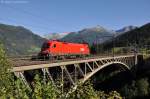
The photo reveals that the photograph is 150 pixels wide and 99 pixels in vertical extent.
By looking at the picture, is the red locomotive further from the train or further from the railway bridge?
the railway bridge

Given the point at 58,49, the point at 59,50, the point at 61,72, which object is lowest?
the point at 61,72

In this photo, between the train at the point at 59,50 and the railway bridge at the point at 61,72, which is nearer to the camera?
the railway bridge at the point at 61,72

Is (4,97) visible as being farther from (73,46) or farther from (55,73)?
(73,46)

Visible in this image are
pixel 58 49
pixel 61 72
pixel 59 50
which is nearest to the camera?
pixel 61 72

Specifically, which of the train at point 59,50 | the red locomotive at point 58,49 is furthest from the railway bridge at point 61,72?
the red locomotive at point 58,49

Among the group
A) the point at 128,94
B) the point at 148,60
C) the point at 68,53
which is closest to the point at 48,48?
the point at 68,53

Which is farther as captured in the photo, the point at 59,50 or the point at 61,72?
the point at 59,50

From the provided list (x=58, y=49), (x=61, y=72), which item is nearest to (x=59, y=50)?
(x=58, y=49)

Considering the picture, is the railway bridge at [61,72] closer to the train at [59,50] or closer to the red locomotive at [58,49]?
the train at [59,50]

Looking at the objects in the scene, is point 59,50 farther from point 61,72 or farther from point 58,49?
point 61,72

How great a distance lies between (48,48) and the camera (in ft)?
208

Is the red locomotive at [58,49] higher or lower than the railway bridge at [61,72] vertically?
higher

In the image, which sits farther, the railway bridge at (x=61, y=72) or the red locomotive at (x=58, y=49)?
the red locomotive at (x=58, y=49)

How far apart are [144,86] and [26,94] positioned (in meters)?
84.6
